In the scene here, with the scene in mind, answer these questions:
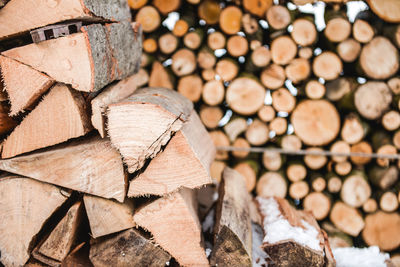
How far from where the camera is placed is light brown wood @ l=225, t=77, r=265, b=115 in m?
2.06

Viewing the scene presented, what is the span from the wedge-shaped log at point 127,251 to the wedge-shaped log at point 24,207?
0.28 m

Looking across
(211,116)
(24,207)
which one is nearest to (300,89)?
(211,116)

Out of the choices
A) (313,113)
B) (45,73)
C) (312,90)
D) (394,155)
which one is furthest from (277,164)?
(45,73)

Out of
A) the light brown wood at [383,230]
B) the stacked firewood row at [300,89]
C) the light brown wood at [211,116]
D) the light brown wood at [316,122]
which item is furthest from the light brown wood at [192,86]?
the light brown wood at [383,230]

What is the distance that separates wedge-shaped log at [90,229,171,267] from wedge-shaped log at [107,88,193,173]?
358 mm

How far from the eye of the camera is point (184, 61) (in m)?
2.12

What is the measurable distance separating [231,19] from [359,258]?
1660mm

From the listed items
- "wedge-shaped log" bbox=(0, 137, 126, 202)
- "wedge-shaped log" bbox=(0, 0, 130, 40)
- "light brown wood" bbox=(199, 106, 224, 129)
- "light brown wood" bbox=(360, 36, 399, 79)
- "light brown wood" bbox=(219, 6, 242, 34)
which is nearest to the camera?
"wedge-shaped log" bbox=(0, 0, 130, 40)

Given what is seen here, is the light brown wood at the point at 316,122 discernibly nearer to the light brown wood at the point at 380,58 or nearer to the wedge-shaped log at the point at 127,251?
the light brown wood at the point at 380,58

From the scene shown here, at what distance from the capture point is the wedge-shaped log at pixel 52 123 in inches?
48.1

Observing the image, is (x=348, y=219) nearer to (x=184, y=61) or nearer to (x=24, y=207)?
(x=184, y=61)

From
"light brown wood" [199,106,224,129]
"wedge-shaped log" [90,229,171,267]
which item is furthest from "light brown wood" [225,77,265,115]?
"wedge-shaped log" [90,229,171,267]

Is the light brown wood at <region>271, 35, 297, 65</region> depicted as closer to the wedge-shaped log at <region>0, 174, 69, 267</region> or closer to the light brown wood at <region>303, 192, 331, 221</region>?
the light brown wood at <region>303, 192, 331, 221</region>

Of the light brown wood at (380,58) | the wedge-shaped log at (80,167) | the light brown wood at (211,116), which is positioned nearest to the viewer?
the wedge-shaped log at (80,167)
